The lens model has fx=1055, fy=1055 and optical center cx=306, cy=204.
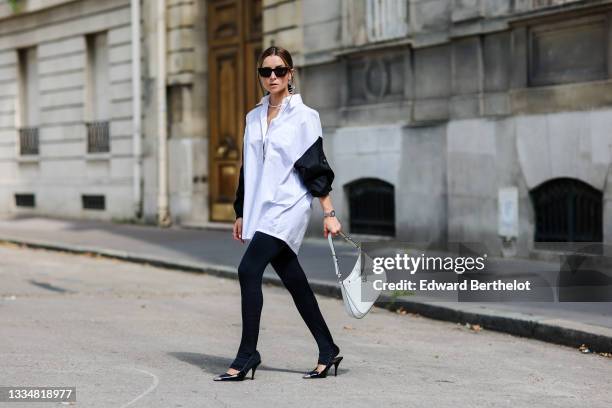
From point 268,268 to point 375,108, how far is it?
3493mm

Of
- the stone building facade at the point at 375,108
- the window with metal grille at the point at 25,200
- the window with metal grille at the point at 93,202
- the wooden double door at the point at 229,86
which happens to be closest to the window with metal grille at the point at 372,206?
the stone building facade at the point at 375,108

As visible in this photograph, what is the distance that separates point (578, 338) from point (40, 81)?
680 inches

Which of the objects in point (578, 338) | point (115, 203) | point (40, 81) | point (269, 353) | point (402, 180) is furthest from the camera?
point (40, 81)

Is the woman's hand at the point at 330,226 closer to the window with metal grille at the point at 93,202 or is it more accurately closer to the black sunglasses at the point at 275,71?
the black sunglasses at the point at 275,71

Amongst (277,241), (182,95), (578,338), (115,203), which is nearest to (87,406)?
(277,241)

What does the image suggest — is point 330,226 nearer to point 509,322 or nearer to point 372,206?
point 509,322

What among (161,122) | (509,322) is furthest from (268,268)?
(161,122)

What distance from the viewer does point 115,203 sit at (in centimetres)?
2020

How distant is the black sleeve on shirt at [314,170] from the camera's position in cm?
587

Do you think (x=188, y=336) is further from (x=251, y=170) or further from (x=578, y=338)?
(x=578, y=338)

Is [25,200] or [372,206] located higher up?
[372,206]

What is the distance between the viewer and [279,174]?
5.86 meters

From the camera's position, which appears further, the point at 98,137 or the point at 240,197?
the point at 98,137

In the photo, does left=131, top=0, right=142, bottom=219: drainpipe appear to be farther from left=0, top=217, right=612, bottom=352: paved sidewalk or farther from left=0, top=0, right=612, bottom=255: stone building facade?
left=0, top=217, right=612, bottom=352: paved sidewalk
